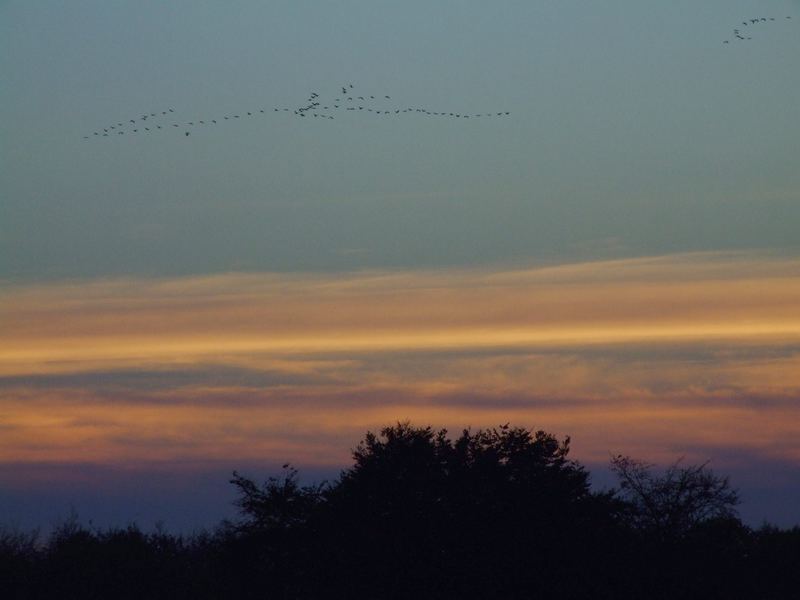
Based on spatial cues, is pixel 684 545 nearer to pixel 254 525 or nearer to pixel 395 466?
pixel 395 466

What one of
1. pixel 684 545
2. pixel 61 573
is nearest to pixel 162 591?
pixel 61 573

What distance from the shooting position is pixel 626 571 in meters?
61.6

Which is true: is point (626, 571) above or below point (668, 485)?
below

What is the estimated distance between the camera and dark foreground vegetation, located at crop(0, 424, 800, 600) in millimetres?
60031

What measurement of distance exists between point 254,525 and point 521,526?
1286cm

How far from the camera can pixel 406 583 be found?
59.9 meters

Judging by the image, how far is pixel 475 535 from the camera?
61438 millimetres

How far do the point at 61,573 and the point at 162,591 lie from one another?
586 centimetres

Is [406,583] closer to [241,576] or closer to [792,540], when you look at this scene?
[241,576]

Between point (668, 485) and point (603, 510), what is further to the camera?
point (668, 485)

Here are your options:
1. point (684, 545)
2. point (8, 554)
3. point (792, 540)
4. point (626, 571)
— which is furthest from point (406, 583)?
point (792, 540)

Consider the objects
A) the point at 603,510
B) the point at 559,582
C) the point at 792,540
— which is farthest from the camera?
the point at 792,540

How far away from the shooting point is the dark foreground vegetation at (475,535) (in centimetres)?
6003

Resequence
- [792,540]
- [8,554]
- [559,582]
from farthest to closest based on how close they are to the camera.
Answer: [792,540] < [8,554] < [559,582]
